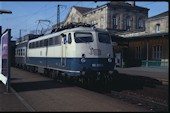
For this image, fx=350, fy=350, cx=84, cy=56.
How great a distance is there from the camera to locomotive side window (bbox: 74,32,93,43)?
18750 mm

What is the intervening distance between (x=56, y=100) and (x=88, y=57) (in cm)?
590

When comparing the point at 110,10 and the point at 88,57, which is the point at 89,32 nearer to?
the point at 88,57

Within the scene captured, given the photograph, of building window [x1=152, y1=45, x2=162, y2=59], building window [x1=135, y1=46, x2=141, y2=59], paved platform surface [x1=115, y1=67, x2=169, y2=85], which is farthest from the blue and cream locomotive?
building window [x1=135, y1=46, x2=141, y2=59]

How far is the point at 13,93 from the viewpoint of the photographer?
1499cm

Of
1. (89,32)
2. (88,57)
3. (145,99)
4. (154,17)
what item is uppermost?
(154,17)

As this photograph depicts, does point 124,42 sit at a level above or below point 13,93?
above

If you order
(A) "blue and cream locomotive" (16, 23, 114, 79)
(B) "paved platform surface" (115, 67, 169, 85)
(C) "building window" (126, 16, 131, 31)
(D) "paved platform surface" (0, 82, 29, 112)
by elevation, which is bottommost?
(D) "paved platform surface" (0, 82, 29, 112)

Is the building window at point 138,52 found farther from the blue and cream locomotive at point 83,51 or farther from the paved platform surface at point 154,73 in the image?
the blue and cream locomotive at point 83,51

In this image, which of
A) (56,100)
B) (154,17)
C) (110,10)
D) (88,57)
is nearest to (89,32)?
(88,57)

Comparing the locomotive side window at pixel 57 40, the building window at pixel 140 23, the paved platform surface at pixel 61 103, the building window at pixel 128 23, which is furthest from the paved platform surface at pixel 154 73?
the building window at pixel 140 23

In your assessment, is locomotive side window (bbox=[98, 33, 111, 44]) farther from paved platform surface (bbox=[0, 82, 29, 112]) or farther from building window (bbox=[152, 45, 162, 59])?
building window (bbox=[152, 45, 162, 59])

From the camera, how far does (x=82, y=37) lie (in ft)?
62.0

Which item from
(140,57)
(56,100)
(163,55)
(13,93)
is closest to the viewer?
(56,100)

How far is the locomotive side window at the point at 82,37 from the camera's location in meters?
18.8
